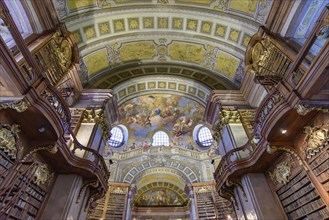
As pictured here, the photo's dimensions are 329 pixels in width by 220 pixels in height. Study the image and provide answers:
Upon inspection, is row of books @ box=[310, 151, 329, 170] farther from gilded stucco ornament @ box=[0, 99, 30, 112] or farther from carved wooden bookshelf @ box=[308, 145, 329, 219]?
gilded stucco ornament @ box=[0, 99, 30, 112]

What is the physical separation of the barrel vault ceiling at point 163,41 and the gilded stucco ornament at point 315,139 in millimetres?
6292

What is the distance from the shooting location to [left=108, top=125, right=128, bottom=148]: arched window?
18578 mm

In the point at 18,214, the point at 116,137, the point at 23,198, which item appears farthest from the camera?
the point at 116,137

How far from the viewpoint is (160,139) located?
19734mm

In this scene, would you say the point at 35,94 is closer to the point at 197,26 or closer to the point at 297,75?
the point at 297,75

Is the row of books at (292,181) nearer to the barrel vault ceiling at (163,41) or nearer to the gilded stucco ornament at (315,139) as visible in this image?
the gilded stucco ornament at (315,139)

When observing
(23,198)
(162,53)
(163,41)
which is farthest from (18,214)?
(162,53)

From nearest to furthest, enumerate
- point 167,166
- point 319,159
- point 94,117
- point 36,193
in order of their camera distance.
Answer: point 319,159 < point 36,193 < point 94,117 < point 167,166

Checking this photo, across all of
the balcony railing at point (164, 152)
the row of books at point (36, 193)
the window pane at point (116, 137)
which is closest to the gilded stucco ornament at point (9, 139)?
the row of books at point (36, 193)

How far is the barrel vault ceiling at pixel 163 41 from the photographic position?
10266 millimetres

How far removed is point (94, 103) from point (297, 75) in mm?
9031

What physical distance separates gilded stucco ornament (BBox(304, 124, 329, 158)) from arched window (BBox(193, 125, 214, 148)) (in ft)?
43.1

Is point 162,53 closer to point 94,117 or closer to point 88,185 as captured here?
point 94,117

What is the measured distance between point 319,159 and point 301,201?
1.39 meters
